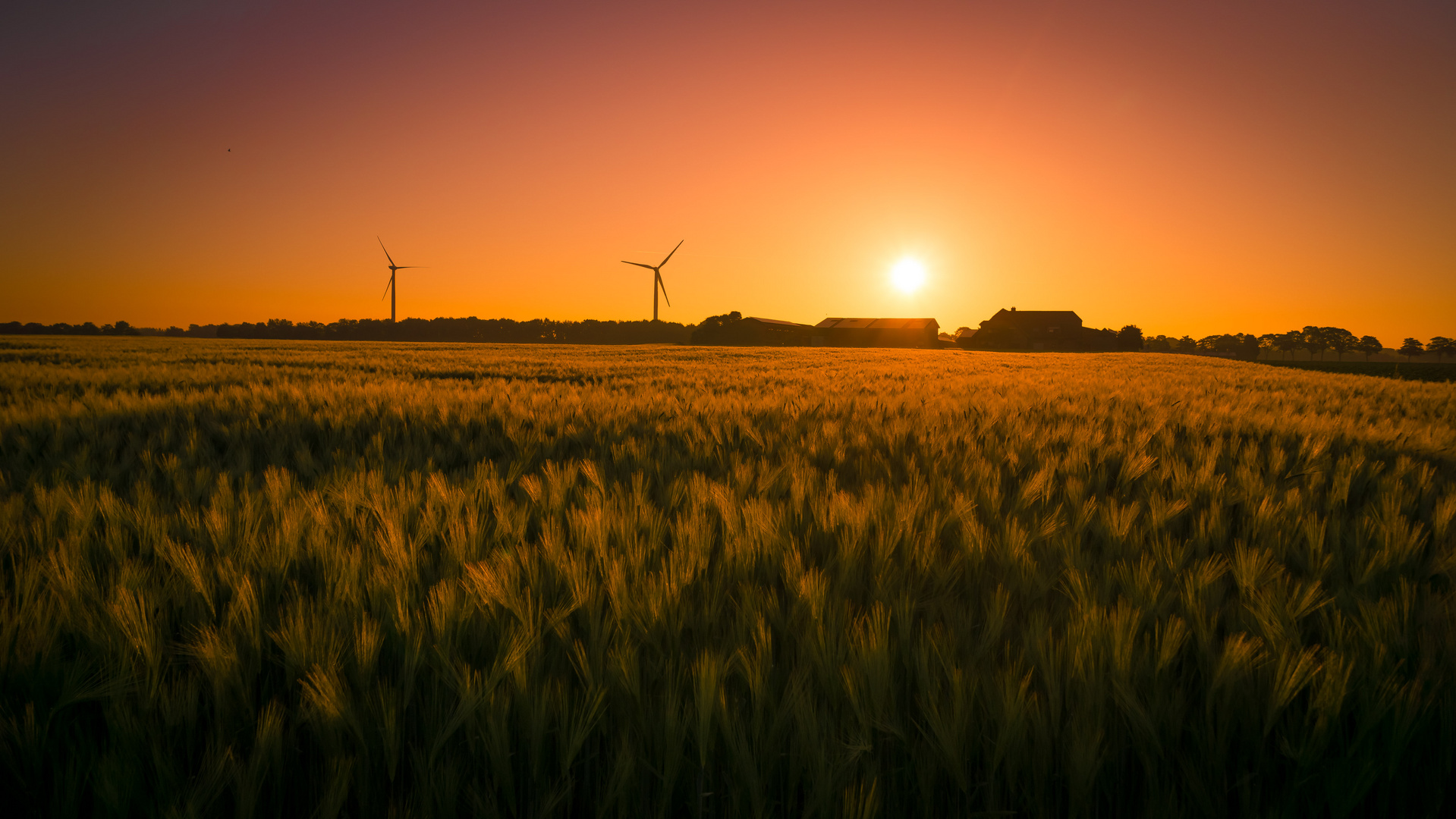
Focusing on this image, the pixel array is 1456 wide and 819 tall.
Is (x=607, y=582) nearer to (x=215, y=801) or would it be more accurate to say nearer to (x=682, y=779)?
(x=682, y=779)

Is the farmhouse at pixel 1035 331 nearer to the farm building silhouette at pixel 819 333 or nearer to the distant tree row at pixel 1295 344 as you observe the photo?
the farm building silhouette at pixel 819 333

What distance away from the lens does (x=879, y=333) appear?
7862cm

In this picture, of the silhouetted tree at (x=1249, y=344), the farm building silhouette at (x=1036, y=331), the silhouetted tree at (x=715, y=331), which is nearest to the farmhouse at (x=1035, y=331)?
the farm building silhouette at (x=1036, y=331)

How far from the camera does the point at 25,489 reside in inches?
104

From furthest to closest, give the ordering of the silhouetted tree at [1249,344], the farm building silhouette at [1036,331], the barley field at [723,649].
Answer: the silhouetted tree at [1249,344], the farm building silhouette at [1036,331], the barley field at [723,649]

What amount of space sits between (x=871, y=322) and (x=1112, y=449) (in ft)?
267

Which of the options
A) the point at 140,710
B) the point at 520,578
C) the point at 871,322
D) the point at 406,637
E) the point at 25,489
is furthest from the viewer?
the point at 871,322

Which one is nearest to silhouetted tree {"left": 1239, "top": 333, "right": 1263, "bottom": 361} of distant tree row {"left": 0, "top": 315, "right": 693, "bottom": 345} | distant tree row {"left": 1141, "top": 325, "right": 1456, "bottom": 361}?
distant tree row {"left": 1141, "top": 325, "right": 1456, "bottom": 361}

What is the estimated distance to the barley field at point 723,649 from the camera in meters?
0.96

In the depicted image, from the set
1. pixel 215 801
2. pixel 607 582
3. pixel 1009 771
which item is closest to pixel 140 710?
pixel 215 801

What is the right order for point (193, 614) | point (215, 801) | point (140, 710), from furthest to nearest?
point (193, 614)
point (140, 710)
point (215, 801)

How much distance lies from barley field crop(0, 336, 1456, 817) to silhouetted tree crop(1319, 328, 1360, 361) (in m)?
172

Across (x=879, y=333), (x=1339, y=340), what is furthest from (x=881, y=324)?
(x=1339, y=340)

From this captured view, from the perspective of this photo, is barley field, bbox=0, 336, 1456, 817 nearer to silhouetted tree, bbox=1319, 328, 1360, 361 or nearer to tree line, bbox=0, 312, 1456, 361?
tree line, bbox=0, 312, 1456, 361
